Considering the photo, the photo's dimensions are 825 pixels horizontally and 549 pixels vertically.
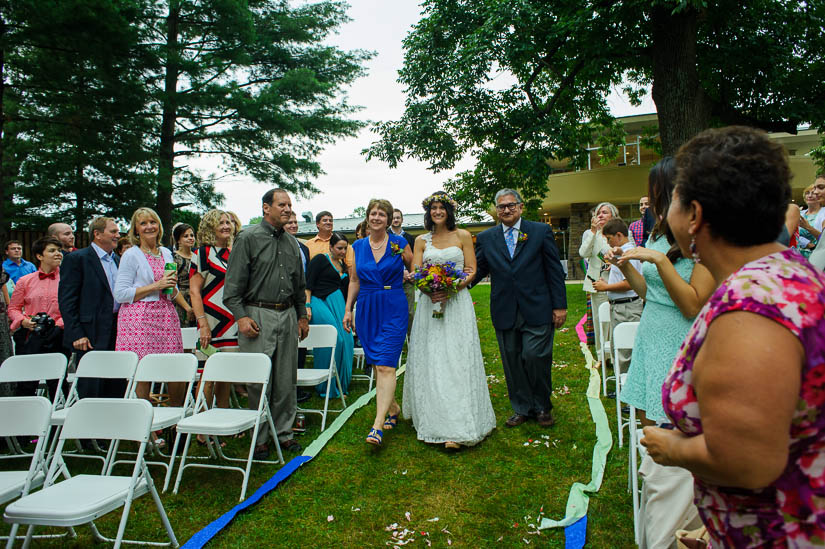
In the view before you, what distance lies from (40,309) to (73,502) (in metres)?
3.85

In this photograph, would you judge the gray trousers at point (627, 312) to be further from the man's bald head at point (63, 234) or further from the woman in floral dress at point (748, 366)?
the man's bald head at point (63, 234)

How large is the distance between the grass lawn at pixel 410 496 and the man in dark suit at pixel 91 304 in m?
0.73

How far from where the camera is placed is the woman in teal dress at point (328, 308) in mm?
6707

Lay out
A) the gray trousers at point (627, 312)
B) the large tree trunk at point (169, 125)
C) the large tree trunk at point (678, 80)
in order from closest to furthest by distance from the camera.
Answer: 1. the gray trousers at point (627, 312)
2. the large tree trunk at point (678, 80)
3. the large tree trunk at point (169, 125)

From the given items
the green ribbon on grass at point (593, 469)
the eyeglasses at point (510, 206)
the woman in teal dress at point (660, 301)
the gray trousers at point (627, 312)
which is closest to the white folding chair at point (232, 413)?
the green ribbon on grass at point (593, 469)

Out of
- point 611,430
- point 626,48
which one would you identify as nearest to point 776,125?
point 626,48

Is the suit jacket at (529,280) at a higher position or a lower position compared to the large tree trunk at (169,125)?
lower

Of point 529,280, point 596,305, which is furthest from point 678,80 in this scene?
point 529,280

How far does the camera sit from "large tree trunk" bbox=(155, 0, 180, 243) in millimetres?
13297

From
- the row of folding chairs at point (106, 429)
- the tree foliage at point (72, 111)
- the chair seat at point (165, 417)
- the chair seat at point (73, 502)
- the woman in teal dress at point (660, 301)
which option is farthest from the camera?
the tree foliage at point (72, 111)

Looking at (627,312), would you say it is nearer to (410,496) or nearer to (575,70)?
(410,496)

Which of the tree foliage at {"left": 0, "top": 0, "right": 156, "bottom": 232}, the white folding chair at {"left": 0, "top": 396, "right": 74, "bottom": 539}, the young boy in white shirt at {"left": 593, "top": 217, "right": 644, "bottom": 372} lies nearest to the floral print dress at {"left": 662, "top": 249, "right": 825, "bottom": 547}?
the white folding chair at {"left": 0, "top": 396, "right": 74, "bottom": 539}

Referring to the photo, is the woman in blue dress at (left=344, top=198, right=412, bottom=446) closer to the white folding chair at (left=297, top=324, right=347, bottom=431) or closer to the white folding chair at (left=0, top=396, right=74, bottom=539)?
the white folding chair at (left=297, top=324, right=347, bottom=431)

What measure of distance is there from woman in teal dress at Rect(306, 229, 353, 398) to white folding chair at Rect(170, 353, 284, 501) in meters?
2.23
